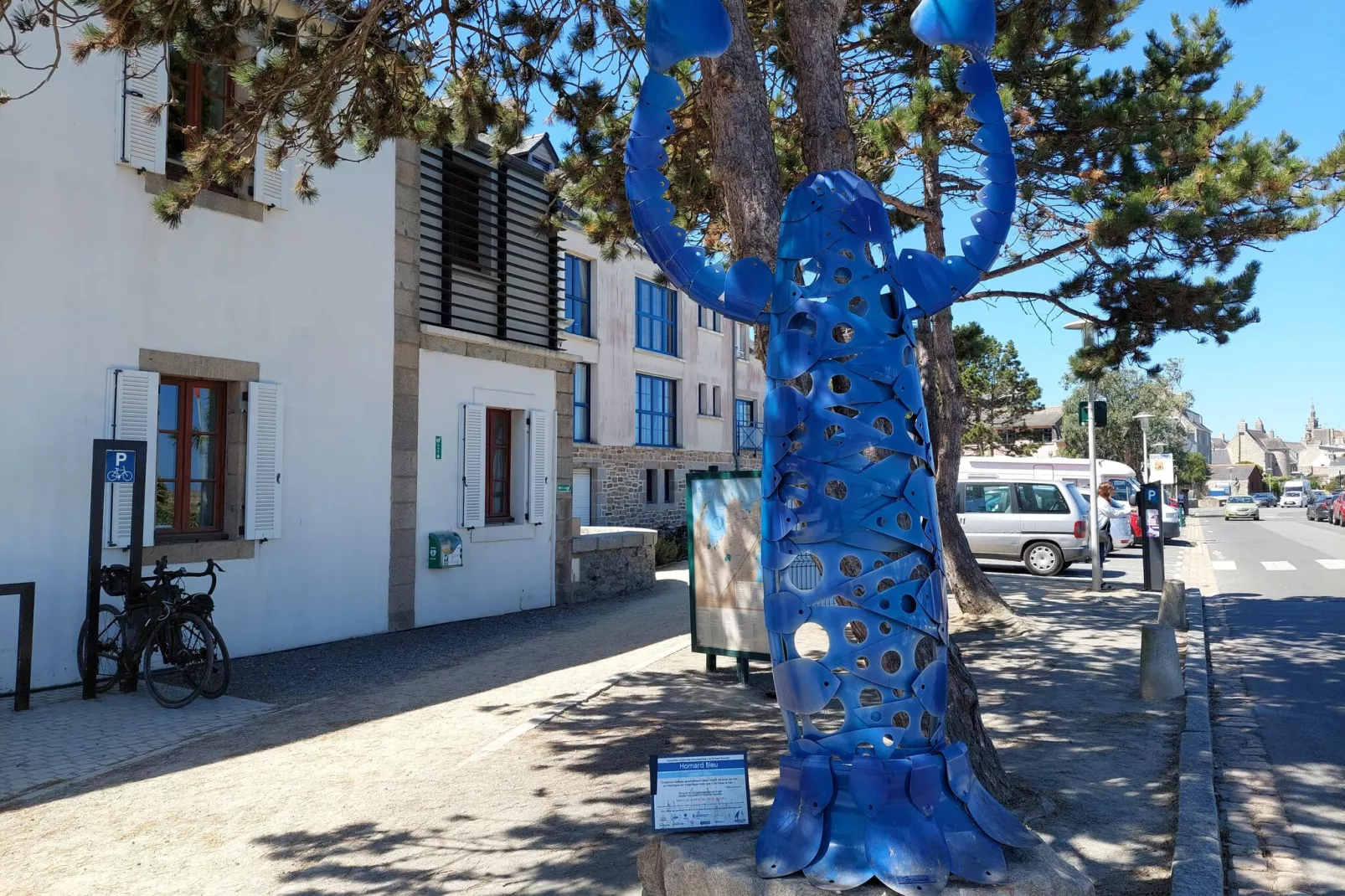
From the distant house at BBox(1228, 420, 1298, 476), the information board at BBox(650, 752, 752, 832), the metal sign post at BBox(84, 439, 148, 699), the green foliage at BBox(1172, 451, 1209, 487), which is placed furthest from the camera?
the distant house at BBox(1228, 420, 1298, 476)

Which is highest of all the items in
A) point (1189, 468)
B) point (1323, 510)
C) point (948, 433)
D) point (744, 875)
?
point (1189, 468)

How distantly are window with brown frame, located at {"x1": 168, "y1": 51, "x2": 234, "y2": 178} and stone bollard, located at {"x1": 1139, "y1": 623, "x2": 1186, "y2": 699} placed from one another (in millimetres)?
9133

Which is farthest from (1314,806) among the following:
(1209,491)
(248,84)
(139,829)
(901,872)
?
(1209,491)

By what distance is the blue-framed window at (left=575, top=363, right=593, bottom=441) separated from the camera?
21906 mm

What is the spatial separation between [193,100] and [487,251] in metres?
4.25

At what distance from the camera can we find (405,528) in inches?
428

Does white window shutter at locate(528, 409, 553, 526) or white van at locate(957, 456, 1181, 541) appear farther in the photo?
white van at locate(957, 456, 1181, 541)

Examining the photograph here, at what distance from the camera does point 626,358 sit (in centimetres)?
2320

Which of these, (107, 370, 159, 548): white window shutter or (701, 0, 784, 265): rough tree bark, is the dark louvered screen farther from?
(701, 0, 784, 265): rough tree bark

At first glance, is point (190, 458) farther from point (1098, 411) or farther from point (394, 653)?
point (1098, 411)

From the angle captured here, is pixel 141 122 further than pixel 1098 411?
No

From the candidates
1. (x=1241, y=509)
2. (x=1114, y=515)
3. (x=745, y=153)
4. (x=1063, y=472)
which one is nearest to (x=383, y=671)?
(x=745, y=153)

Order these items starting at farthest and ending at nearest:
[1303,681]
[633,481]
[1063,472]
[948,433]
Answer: [1063,472] → [633,481] → [948,433] → [1303,681]

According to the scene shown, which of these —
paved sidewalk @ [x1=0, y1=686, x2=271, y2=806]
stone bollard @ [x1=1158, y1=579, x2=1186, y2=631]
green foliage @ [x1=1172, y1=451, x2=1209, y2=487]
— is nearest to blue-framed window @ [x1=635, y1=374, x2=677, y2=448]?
stone bollard @ [x1=1158, y1=579, x2=1186, y2=631]
